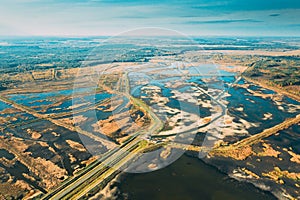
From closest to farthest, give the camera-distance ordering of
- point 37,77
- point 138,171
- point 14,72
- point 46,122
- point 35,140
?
1. point 138,171
2. point 35,140
3. point 46,122
4. point 37,77
5. point 14,72

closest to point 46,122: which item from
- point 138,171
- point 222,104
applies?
point 138,171

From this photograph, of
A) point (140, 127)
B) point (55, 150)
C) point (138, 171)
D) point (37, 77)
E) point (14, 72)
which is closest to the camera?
point (138, 171)

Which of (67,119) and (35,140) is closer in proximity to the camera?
(35,140)

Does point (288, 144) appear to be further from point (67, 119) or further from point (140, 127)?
point (67, 119)

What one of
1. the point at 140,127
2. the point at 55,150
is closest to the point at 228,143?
the point at 140,127

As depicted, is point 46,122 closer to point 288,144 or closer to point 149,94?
→ point 149,94

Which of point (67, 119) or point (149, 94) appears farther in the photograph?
point (149, 94)

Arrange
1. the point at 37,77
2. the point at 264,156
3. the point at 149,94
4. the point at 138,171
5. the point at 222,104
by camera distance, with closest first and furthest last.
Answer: the point at 138,171 → the point at 264,156 → the point at 222,104 → the point at 149,94 → the point at 37,77

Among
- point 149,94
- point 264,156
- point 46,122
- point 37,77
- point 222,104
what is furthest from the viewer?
point 37,77
